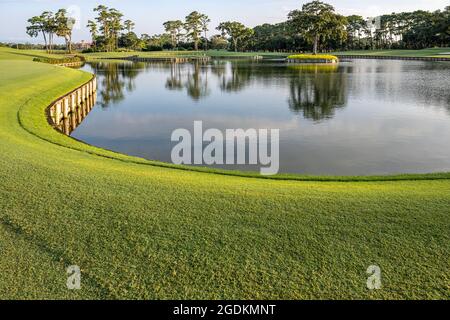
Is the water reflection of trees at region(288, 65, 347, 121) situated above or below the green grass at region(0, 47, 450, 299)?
above

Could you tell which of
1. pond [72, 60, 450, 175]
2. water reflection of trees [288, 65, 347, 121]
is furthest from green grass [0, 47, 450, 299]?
water reflection of trees [288, 65, 347, 121]

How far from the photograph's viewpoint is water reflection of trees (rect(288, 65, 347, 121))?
23030 millimetres

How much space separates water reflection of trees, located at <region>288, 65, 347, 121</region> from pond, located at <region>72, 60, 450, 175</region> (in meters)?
0.06

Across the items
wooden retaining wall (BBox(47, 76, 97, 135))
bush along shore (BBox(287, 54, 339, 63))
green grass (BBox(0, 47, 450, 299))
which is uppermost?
bush along shore (BBox(287, 54, 339, 63))

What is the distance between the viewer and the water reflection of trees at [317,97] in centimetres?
2303

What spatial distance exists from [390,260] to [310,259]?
2.84 ft

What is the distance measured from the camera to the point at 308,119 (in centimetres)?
2088

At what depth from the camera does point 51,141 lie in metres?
12.0

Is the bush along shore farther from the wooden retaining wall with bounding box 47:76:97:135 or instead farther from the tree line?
the wooden retaining wall with bounding box 47:76:97:135

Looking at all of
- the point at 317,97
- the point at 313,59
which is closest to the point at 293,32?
the point at 313,59

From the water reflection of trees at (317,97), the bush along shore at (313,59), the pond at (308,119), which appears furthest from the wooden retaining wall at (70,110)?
the bush along shore at (313,59)

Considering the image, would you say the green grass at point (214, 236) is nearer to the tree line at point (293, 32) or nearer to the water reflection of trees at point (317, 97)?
the water reflection of trees at point (317, 97)

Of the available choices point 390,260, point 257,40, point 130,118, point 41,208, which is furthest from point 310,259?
point 257,40

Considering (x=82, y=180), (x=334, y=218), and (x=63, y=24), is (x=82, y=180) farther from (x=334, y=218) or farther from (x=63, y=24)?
(x=63, y=24)
